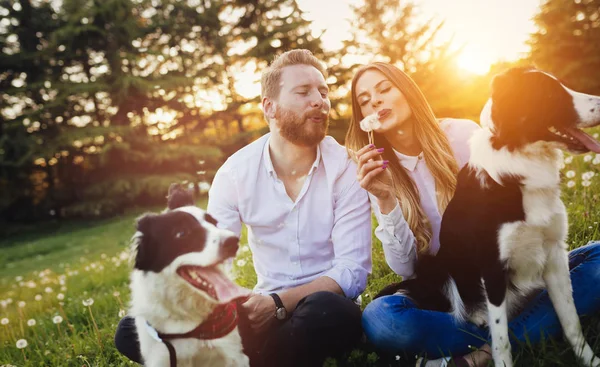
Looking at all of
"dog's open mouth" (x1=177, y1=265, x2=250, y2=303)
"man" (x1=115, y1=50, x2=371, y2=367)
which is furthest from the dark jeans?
"dog's open mouth" (x1=177, y1=265, x2=250, y2=303)

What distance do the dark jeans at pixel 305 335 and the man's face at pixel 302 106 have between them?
1.12 m

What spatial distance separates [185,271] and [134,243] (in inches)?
11.9

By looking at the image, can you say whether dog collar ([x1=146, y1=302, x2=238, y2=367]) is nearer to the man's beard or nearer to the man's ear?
the man's ear

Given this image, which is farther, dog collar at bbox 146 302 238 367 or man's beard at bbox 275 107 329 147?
man's beard at bbox 275 107 329 147

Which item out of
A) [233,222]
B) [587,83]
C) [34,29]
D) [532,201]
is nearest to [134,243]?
[233,222]

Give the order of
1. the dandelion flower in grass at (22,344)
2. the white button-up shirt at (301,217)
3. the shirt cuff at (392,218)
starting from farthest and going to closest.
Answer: the dandelion flower in grass at (22,344)
the white button-up shirt at (301,217)
the shirt cuff at (392,218)

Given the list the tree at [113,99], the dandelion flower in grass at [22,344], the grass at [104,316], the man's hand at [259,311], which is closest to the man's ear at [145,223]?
the grass at [104,316]

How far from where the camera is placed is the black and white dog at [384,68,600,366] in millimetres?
1992

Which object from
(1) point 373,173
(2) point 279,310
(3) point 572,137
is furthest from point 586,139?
(2) point 279,310

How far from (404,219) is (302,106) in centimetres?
104

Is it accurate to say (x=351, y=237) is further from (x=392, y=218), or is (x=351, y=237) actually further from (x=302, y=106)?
(x=302, y=106)

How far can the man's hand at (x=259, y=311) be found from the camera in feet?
7.76

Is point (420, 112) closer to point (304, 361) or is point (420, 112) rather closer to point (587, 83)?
point (304, 361)

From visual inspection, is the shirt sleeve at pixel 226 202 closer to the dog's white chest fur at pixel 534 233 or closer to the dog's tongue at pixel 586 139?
the dog's white chest fur at pixel 534 233
